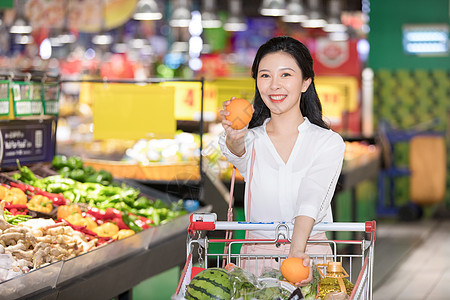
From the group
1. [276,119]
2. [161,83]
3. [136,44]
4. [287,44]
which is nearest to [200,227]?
[276,119]

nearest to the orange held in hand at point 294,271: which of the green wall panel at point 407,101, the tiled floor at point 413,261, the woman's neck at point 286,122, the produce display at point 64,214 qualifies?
the woman's neck at point 286,122

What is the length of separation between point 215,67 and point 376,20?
3564mm

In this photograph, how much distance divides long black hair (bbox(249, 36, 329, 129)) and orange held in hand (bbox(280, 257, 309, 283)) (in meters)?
0.81

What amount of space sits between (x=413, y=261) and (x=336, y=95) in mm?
2413

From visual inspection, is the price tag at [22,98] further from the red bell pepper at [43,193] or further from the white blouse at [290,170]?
the white blouse at [290,170]

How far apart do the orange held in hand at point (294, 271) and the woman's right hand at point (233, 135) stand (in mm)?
592

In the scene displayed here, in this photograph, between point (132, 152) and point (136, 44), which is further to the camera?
point (136, 44)

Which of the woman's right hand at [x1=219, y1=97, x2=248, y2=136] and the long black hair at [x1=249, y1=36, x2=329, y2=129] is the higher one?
the long black hair at [x1=249, y1=36, x2=329, y2=129]

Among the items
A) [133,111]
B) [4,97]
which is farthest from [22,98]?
[133,111]

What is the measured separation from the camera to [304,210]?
2.64 m

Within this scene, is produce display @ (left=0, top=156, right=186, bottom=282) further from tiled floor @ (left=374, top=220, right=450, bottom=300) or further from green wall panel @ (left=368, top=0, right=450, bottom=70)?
green wall panel @ (left=368, top=0, right=450, bottom=70)

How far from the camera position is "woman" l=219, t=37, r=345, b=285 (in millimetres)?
2781

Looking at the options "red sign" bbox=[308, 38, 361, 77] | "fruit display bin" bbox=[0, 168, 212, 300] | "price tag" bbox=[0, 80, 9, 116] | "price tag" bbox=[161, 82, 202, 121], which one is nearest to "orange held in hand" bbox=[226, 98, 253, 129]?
"fruit display bin" bbox=[0, 168, 212, 300]

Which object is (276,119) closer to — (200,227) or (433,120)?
(200,227)
